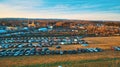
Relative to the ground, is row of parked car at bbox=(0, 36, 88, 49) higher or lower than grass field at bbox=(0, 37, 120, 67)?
lower

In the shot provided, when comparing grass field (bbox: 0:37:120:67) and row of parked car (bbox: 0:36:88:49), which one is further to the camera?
row of parked car (bbox: 0:36:88:49)

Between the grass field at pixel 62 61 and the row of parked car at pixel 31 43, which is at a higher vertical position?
the grass field at pixel 62 61

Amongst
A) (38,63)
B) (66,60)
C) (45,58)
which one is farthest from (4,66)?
(66,60)

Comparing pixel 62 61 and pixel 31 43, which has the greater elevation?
pixel 62 61

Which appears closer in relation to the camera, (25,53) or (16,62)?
(16,62)

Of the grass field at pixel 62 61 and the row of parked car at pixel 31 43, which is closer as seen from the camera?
the grass field at pixel 62 61

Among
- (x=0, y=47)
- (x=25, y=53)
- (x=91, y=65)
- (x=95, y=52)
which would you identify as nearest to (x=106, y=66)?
(x=91, y=65)

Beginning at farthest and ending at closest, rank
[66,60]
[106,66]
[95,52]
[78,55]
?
1. [95,52]
2. [78,55]
3. [66,60]
4. [106,66]

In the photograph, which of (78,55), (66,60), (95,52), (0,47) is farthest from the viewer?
(0,47)

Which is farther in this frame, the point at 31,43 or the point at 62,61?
the point at 31,43

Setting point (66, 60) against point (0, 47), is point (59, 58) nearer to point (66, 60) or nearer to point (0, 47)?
point (66, 60)
